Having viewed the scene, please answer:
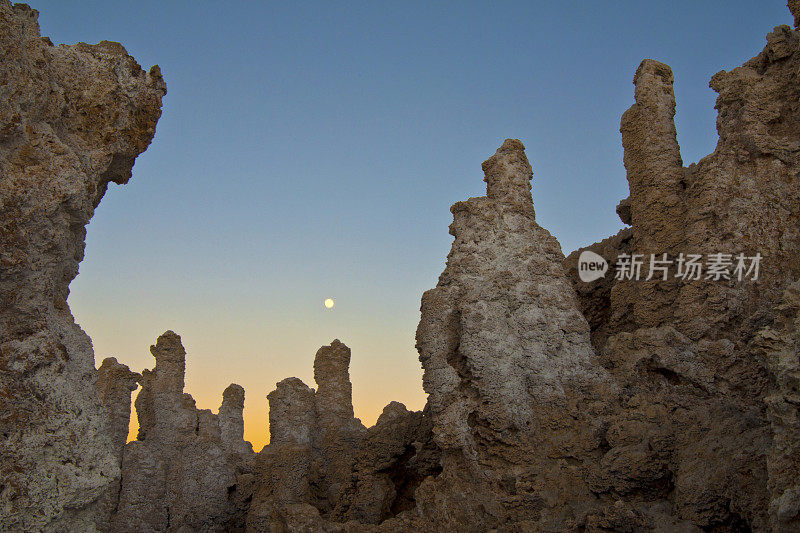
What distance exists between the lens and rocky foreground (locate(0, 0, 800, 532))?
15.1 feet

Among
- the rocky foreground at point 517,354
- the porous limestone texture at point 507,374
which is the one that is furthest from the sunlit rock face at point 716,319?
the porous limestone texture at point 507,374

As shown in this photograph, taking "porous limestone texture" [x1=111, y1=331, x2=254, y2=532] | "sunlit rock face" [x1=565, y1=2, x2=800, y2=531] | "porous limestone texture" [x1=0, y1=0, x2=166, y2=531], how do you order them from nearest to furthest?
"porous limestone texture" [x1=0, y1=0, x2=166, y2=531] < "sunlit rock face" [x1=565, y1=2, x2=800, y2=531] < "porous limestone texture" [x1=111, y1=331, x2=254, y2=532]

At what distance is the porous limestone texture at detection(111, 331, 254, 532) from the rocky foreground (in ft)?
0.34

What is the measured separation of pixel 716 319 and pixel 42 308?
9778mm

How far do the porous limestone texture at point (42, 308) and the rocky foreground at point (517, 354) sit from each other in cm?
1

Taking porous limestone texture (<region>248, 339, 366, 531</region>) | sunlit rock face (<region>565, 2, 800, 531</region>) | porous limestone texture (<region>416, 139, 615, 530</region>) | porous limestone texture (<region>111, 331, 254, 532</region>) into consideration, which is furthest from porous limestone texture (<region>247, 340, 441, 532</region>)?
sunlit rock face (<region>565, 2, 800, 531</region>)

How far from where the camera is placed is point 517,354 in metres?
11.2

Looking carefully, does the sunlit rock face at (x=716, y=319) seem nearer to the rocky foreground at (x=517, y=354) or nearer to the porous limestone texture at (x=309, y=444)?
the rocky foreground at (x=517, y=354)

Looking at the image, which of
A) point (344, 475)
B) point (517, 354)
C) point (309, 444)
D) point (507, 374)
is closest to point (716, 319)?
point (517, 354)

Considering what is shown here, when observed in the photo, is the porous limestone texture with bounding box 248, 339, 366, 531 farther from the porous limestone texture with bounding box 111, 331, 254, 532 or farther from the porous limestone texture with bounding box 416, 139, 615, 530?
the porous limestone texture with bounding box 416, 139, 615, 530

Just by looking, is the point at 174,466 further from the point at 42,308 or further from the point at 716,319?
the point at 42,308

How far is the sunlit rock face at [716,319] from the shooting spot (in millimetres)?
7844

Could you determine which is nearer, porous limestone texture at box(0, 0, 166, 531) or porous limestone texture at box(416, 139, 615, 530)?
porous limestone texture at box(0, 0, 166, 531)

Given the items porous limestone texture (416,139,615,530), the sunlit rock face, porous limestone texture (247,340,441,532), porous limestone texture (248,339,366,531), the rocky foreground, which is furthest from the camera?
porous limestone texture (248,339,366,531)
